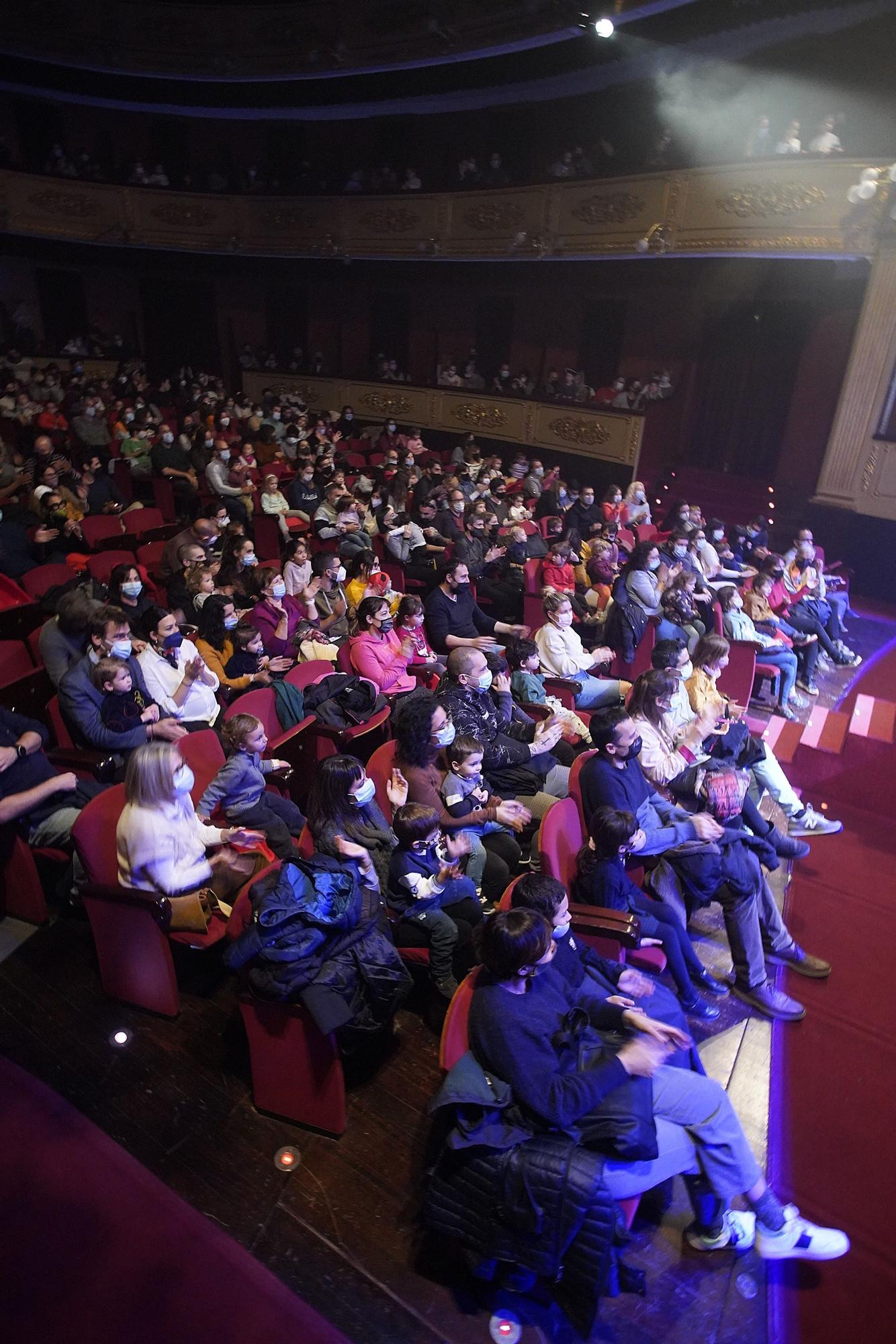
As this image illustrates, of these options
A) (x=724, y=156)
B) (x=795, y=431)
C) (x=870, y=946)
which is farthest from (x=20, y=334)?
(x=870, y=946)

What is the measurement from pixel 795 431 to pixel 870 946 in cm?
880

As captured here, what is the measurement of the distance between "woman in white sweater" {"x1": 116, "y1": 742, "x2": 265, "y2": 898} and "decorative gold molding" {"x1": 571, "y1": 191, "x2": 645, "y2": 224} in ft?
33.0

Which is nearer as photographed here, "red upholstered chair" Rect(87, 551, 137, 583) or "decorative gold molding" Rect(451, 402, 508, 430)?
"red upholstered chair" Rect(87, 551, 137, 583)

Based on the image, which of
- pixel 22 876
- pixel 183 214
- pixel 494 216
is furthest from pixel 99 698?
pixel 183 214

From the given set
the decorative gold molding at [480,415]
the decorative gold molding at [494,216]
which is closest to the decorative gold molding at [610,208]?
the decorative gold molding at [494,216]

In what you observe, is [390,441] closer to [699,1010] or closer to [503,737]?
[503,737]

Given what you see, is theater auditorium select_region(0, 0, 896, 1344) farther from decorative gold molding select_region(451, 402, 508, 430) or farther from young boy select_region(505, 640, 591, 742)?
decorative gold molding select_region(451, 402, 508, 430)

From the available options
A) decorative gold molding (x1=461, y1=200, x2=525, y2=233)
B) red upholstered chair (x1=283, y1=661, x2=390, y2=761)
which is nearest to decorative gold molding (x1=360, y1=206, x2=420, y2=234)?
decorative gold molding (x1=461, y1=200, x2=525, y2=233)

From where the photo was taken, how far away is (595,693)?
4.73 meters

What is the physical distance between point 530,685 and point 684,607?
65.4 inches

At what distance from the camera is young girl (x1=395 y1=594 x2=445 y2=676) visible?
445cm

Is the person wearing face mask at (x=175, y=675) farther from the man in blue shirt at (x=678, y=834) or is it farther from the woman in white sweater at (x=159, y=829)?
the man in blue shirt at (x=678, y=834)

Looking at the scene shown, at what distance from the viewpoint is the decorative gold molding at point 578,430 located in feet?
36.1

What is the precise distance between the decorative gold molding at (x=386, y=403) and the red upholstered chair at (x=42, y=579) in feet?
32.3
